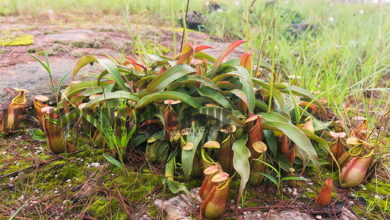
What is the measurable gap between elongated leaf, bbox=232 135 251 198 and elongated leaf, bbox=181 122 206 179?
0.62ft

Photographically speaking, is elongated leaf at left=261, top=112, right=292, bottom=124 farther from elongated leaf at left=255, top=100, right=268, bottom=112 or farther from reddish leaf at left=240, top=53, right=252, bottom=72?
reddish leaf at left=240, top=53, right=252, bottom=72

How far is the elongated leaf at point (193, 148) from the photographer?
144cm

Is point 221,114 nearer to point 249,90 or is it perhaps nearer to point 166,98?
point 249,90

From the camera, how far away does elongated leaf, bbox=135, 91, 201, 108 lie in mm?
1522

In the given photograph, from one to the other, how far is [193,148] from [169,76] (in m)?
0.43

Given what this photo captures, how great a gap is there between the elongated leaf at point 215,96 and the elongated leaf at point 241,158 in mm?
214

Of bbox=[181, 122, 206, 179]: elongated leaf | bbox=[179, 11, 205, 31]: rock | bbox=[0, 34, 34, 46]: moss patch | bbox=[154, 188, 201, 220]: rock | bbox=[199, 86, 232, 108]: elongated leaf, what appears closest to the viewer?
bbox=[154, 188, 201, 220]: rock

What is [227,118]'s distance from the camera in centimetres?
152

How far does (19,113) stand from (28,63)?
88 cm

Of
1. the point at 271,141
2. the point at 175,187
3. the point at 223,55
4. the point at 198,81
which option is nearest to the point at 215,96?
the point at 198,81

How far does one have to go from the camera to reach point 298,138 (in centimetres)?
141

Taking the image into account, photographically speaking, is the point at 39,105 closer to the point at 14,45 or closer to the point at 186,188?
the point at 186,188

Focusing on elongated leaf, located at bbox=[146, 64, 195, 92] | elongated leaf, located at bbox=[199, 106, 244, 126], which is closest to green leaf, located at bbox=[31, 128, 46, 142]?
elongated leaf, located at bbox=[146, 64, 195, 92]

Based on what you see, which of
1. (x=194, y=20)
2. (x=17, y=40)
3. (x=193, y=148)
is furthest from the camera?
(x=194, y=20)
